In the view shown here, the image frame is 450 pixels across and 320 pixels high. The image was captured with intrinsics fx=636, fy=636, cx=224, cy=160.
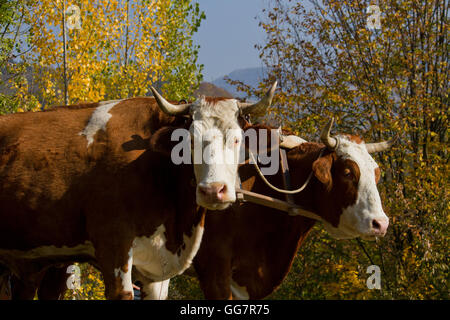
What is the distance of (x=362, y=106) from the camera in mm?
12242

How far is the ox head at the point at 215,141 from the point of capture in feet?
Result: 16.5

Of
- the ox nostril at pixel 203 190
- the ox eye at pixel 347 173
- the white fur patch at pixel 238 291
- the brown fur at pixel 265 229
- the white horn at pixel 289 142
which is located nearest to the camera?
the ox nostril at pixel 203 190

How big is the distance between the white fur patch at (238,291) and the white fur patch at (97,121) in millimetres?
2340

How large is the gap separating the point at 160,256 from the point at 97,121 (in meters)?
1.32

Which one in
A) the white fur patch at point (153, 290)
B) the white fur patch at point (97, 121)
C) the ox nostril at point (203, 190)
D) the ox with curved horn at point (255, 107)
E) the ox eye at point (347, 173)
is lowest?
the white fur patch at point (153, 290)

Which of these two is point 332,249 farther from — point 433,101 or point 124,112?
point 124,112

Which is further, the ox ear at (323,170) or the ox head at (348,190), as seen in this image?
the ox ear at (323,170)

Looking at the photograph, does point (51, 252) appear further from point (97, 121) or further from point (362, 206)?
point (362, 206)

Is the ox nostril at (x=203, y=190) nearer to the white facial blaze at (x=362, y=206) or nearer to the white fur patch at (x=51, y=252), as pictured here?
the white fur patch at (x=51, y=252)

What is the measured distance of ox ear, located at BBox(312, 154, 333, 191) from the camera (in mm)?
6637

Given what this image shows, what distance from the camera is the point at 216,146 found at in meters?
5.26

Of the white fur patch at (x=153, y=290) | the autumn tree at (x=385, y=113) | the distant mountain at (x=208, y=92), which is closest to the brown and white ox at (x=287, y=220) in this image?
the white fur patch at (x=153, y=290)

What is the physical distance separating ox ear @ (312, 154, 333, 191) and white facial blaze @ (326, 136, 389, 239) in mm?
233
